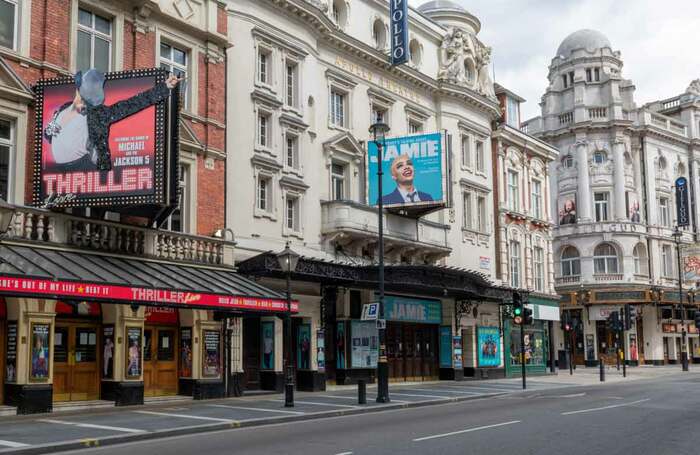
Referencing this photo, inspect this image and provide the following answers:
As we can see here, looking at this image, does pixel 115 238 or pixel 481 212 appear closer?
pixel 115 238

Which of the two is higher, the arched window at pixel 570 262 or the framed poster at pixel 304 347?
the arched window at pixel 570 262

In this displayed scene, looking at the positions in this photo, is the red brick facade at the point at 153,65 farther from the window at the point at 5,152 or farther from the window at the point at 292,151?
the window at the point at 292,151

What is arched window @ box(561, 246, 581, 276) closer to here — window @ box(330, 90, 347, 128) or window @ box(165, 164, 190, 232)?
window @ box(330, 90, 347, 128)

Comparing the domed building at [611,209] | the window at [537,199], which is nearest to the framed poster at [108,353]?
the window at [537,199]

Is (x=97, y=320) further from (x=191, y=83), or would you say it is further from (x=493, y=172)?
(x=493, y=172)

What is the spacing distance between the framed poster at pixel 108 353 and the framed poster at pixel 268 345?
23.1 ft

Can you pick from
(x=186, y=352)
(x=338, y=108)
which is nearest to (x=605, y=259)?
(x=338, y=108)

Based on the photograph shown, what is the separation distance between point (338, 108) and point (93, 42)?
12.7 meters

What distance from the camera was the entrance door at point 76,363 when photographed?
20.4 m

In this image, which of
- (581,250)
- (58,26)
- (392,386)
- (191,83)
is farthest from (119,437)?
(581,250)

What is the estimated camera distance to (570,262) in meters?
61.2

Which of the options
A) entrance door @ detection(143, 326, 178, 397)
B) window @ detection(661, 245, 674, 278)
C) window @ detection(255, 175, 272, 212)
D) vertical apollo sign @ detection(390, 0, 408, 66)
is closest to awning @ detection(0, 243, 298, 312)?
entrance door @ detection(143, 326, 178, 397)

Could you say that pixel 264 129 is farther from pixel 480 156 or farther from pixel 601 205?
pixel 601 205

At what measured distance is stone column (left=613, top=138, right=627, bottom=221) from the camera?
59.8 m
